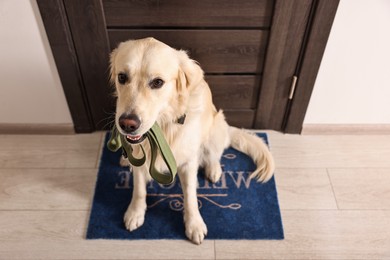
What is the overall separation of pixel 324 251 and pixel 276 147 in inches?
23.8

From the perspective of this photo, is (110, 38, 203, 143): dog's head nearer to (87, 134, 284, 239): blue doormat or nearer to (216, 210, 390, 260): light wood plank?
(87, 134, 284, 239): blue doormat

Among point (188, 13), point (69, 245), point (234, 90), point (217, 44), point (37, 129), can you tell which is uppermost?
point (188, 13)

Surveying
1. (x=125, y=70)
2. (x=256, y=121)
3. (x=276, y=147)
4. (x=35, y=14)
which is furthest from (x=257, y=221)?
(x=35, y=14)

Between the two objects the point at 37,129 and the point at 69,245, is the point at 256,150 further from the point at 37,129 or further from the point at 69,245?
the point at 37,129

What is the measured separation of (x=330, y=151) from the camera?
1.80m

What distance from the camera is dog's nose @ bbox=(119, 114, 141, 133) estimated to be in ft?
3.31

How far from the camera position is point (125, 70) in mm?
1056

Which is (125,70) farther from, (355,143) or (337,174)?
(355,143)

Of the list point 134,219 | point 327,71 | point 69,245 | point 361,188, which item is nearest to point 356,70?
point 327,71

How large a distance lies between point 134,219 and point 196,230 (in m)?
0.28

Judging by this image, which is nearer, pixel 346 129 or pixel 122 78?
pixel 122 78

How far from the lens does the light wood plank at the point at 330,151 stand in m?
1.74

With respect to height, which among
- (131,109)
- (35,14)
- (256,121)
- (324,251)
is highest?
(35,14)

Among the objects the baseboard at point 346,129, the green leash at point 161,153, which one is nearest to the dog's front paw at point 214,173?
the green leash at point 161,153
